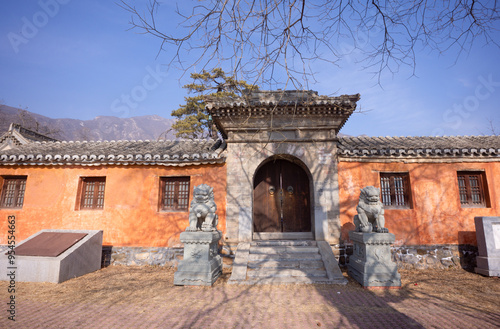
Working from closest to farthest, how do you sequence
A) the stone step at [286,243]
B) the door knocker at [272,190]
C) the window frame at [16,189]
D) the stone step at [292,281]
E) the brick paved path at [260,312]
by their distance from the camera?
1. the brick paved path at [260,312]
2. the stone step at [292,281]
3. the stone step at [286,243]
4. the door knocker at [272,190]
5. the window frame at [16,189]

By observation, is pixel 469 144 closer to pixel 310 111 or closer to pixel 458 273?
pixel 458 273

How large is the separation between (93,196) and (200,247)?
15.4 ft

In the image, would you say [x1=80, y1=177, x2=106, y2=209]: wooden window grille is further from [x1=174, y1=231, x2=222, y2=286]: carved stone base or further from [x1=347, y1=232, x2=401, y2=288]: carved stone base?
[x1=347, y1=232, x2=401, y2=288]: carved stone base

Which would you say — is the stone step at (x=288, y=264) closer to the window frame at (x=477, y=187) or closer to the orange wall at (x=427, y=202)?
the orange wall at (x=427, y=202)

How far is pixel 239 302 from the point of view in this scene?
15.5ft

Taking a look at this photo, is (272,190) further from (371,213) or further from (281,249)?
(371,213)

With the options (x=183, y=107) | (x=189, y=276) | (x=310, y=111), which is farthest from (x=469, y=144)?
(x=183, y=107)

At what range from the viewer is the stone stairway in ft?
19.1

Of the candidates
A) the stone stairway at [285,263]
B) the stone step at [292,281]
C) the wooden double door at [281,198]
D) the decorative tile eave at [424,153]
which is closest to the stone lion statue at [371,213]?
the stone stairway at [285,263]

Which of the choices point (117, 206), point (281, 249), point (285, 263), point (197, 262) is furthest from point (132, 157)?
point (285, 263)

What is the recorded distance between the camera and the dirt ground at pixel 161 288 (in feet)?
16.0

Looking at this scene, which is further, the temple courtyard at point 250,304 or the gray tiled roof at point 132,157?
the gray tiled roof at point 132,157

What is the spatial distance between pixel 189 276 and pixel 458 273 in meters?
7.18

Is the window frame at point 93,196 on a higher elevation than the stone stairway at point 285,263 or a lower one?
higher
